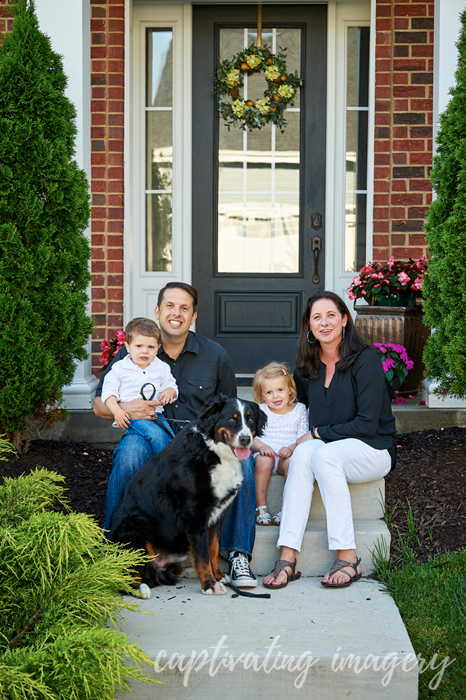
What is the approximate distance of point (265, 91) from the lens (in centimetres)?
595

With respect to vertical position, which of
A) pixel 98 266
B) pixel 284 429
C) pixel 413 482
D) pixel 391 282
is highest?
pixel 98 266

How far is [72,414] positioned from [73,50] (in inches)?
95.1

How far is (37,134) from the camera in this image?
379cm

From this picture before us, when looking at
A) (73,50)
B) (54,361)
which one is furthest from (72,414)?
(73,50)

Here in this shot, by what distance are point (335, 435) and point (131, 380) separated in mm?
1023

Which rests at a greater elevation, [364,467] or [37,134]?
[37,134]

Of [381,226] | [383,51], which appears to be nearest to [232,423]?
[381,226]

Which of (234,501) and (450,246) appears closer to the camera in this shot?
(234,501)

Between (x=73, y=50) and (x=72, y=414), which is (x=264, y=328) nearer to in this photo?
(x=72, y=414)

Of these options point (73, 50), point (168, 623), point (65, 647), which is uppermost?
point (73, 50)

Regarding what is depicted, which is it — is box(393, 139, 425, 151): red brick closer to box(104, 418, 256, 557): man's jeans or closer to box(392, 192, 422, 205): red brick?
box(392, 192, 422, 205): red brick

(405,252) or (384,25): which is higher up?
(384,25)

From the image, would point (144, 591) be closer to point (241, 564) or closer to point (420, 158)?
point (241, 564)

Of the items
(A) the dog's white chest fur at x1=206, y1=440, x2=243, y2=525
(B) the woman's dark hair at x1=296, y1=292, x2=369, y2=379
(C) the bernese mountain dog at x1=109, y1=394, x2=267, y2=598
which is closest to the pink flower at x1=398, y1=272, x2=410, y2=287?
(B) the woman's dark hair at x1=296, y1=292, x2=369, y2=379
